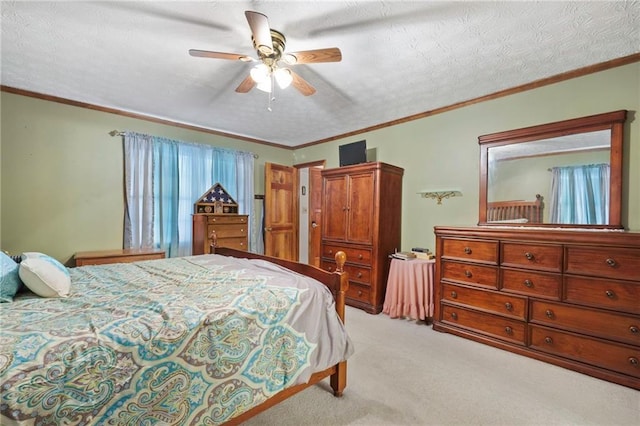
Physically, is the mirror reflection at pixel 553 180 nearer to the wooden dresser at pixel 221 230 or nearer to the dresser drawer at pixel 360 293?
the dresser drawer at pixel 360 293

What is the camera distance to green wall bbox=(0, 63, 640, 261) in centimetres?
271

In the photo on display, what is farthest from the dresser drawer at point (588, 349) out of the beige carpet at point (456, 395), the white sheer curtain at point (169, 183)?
the white sheer curtain at point (169, 183)

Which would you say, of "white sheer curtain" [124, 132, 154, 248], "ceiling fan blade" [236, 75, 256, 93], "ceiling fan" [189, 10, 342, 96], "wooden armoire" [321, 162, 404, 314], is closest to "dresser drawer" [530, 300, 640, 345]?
"wooden armoire" [321, 162, 404, 314]

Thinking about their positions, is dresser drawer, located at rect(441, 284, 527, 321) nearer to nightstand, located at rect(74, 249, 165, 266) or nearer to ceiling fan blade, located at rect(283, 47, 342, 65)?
ceiling fan blade, located at rect(283, 47, 342, 65)

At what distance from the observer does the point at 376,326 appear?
297 cm

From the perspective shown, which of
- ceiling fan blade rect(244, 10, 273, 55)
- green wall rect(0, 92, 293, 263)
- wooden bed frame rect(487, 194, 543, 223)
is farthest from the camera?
green wall rect(0, 92, 293, 263)

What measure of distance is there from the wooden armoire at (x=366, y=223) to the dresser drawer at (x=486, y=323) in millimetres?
852

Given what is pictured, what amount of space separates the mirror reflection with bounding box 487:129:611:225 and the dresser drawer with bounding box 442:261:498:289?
653 millimetres

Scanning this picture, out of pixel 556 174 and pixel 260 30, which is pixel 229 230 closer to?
pixel 260 30

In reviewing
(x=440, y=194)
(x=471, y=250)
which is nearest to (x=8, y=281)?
(x=471, y=250)

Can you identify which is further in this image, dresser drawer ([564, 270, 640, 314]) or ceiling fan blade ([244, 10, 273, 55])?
dresser drawer ([564, 270, 640, 314])

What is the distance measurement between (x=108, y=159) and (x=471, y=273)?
4.40m

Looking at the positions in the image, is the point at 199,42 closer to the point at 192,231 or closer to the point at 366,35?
the point at 366,35

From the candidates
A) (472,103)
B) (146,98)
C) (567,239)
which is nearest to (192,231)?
(146,98)
